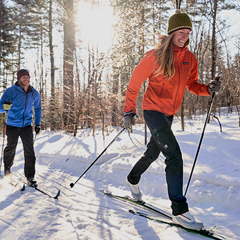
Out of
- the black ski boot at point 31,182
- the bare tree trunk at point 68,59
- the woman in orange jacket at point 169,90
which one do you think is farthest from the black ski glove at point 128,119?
the bare tree trunk at point 68,59

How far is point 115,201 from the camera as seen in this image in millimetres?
2865

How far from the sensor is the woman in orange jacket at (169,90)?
2139 millimetres

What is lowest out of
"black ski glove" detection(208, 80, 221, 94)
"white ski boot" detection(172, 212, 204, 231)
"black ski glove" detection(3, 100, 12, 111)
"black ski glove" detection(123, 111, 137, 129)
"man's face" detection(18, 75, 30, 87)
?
"white ski boot" detection(172, 212, 204, 231)

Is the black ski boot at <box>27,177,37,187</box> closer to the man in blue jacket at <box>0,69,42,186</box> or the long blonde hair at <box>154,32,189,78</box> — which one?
the man in blue jacket at <box>0,69,42,186</box>

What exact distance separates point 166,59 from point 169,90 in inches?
12.9

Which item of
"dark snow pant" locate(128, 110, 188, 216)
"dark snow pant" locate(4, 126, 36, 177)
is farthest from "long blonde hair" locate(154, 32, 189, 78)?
"dark snow pant" locate(4, 126, 36, 177)

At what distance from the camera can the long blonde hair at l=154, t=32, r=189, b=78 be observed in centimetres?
217

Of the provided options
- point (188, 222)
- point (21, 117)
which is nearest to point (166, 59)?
point (188, 222)

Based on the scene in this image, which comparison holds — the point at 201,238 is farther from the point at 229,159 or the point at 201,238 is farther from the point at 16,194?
the point at 16,194

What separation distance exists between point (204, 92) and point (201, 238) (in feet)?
5.35

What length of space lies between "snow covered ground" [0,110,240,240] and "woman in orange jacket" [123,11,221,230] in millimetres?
445

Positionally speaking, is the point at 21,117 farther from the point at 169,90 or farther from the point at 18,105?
the point at 169,90

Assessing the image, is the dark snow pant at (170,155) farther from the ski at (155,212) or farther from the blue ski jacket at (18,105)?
the blue ski jacket at (18,105)

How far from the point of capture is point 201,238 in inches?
73.1
